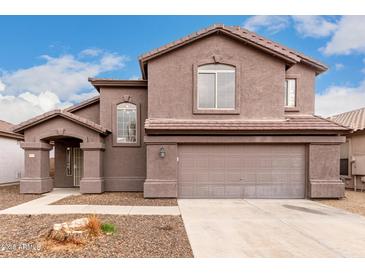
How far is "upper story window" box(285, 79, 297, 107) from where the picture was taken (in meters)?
13.9

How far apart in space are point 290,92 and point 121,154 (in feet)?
31.8

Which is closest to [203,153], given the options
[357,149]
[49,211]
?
[49,211]

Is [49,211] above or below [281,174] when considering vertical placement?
below

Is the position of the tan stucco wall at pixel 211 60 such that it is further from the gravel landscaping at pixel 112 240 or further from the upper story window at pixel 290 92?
the gravel landscaping at pixel 112 240

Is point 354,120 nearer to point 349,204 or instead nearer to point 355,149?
point 355,149

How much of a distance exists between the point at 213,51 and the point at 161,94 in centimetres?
324

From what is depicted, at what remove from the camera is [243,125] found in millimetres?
11766

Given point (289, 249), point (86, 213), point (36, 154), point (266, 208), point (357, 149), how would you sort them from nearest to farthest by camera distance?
point (289, 249) < point (86, 213) < point (266, 208) < point (36, 154) < point (357, 149)

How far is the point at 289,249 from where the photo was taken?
18.9 feet

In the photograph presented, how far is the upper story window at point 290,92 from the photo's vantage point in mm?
13859

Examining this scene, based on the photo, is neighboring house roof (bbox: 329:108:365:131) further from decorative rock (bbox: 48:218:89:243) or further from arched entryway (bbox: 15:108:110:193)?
decorative rock (bbox: 48:218:89:243)

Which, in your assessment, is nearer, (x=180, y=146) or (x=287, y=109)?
(x=180, y=146)

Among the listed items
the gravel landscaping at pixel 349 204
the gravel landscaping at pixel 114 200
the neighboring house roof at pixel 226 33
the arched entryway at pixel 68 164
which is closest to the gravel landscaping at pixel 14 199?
the gravel landscaping at pixel 114 200

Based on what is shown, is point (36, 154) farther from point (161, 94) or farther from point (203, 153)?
point (203, 153)
